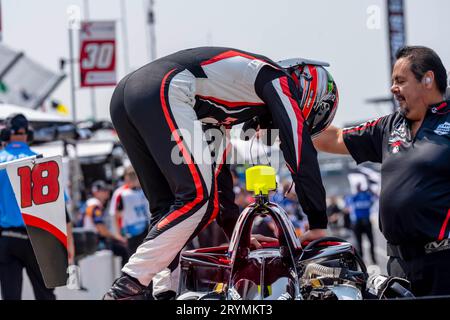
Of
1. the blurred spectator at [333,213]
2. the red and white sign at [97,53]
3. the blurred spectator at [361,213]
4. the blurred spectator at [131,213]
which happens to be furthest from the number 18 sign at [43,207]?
the blurred spectator at [333,213]

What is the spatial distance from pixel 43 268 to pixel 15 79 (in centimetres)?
2090

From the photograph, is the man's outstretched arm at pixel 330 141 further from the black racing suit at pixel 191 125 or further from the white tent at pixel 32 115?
the white tent at pixel 32 115

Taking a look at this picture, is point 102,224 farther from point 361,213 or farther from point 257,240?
point 257,240

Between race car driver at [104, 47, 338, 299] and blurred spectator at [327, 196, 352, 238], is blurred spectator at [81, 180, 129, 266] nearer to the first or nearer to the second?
race car driver at [104, 47, 338, 299]

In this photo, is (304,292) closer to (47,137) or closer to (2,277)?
(2,277)

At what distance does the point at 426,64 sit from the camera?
411 cm

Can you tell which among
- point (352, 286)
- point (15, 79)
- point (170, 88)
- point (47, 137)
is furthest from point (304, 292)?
point (15, 79)

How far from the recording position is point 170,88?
4.03m

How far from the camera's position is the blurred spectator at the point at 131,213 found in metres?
11.5

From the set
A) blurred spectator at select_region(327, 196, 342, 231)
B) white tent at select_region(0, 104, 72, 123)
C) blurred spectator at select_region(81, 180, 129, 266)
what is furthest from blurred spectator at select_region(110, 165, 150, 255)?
blurred spectator at select_region(327, 196, 342, 231)

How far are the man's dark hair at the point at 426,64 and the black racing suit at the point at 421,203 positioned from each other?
0.14m

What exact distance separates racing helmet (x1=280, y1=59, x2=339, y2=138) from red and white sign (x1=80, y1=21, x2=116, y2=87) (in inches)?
409

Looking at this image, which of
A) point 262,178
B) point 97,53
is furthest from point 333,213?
point 262,178

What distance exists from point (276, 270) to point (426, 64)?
1349 millimetres
